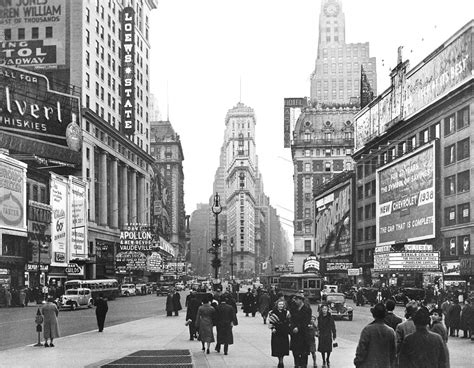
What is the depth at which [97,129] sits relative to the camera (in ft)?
325

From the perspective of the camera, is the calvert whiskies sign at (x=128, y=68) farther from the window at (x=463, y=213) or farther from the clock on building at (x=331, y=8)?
the clock on building at (x=331, y=8)

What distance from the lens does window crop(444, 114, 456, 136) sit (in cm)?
7343

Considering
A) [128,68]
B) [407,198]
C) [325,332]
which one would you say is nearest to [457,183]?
[407,198]

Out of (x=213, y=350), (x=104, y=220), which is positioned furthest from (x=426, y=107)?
(x=213, y=350)

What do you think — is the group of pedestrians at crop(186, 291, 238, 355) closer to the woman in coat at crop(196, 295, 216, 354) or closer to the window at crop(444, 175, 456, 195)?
the woman in coat at crop(196, 295, 216, 354)

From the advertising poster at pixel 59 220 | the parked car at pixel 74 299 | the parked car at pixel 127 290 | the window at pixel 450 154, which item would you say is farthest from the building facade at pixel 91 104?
the window at pixel 450 154

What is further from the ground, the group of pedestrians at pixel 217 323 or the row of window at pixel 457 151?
the row of window at pixel 457 151

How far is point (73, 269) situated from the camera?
80.2m

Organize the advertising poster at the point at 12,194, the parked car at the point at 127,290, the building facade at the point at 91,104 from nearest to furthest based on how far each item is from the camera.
→ the advertising poster at the point at 12,194 → the building facade at the point at 91,104 → the parked car at the point at 127,290

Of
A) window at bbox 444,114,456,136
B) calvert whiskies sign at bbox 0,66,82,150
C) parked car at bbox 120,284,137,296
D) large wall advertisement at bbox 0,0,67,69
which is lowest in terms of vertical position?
parked car at bbox 120,284,137,296

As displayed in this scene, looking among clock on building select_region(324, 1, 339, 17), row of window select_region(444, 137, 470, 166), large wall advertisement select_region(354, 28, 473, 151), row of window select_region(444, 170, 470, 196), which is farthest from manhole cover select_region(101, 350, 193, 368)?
clock on building select_region(324, 1, 339, 17)

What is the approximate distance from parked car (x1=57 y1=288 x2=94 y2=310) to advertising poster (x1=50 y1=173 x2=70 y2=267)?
19.5 metres

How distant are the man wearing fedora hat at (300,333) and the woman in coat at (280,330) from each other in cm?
18

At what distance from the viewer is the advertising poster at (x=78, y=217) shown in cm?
8344
